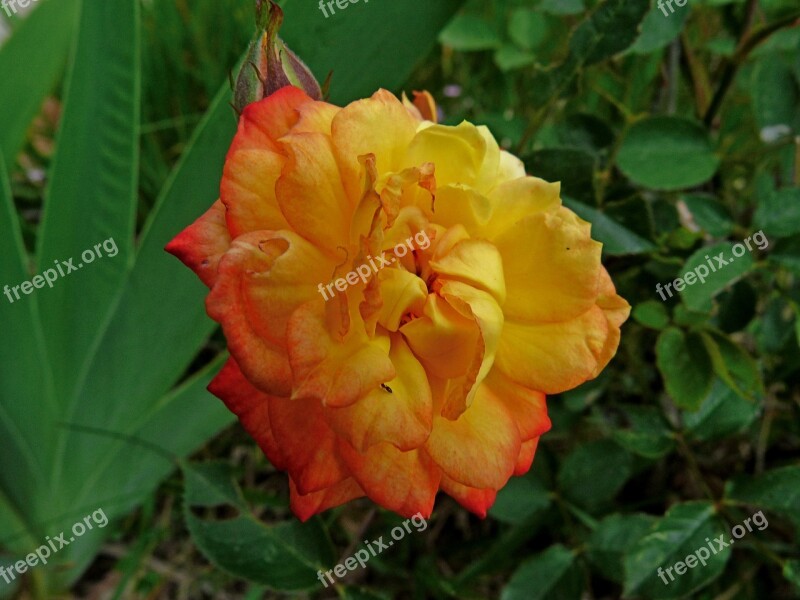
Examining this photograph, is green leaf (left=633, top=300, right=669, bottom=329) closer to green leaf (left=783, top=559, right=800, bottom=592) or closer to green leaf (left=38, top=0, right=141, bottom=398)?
green leaf (left=783, top=559, right=800, bottom=592)

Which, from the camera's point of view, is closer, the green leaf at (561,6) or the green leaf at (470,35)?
the green leaf at (561,6)

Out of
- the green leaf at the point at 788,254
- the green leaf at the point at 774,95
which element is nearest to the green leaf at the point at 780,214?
the green leaf at the point at 788,254

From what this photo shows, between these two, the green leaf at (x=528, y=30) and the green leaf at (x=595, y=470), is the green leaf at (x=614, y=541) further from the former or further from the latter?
the green leaf at (x=528, y=30)

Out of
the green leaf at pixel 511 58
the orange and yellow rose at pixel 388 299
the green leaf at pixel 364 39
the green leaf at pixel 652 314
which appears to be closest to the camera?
the orange and yellow rose at pixel 388 299

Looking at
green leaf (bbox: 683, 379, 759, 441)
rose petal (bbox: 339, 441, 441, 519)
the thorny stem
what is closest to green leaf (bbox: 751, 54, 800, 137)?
the thorny stem

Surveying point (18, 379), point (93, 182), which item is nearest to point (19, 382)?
point (18, 379)

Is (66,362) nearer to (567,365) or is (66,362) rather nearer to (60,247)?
(60,247)
